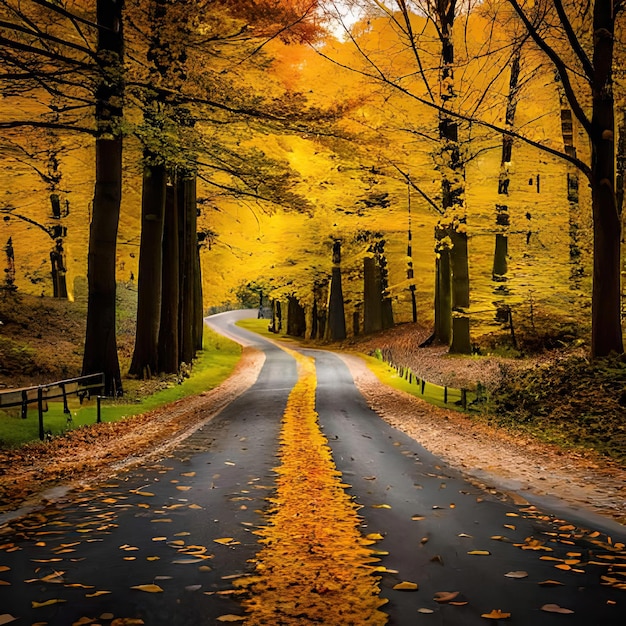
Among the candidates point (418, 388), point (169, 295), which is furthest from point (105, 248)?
point (418, 388)

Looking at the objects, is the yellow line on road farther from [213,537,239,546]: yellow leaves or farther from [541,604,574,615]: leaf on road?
[541,604,574,615]: leaf on road

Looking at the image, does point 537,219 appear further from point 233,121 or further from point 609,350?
point 233,121

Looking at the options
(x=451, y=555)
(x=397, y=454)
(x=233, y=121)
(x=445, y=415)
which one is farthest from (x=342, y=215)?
(x=451, y=555)

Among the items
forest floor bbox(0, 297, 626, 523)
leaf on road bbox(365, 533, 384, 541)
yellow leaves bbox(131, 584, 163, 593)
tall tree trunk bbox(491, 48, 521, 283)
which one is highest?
tall tree trunk bbox(491, 48, 521, 283)

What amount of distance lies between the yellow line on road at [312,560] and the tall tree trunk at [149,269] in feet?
35.0

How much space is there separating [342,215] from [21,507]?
21856 millimetres

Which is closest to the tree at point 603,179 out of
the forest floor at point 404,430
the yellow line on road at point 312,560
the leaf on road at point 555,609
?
the forest floor at point 404,430

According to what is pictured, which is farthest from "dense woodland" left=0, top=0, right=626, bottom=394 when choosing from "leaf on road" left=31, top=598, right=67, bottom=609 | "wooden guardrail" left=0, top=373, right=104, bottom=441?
"leaf on road" left=31, top=598, right=67, bottom=609

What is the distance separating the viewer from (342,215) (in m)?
26.6

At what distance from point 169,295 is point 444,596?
16.3 m

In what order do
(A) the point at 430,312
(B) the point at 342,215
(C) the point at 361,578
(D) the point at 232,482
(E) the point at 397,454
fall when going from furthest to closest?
(A) the point at 430,312
(B) the point at 342,215
(E) the point at 397,454
(D) the point at 232,482
(C) the point at 361,578

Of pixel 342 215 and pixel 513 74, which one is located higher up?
pixel 513 74

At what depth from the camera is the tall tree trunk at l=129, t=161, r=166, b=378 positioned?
57.4ft

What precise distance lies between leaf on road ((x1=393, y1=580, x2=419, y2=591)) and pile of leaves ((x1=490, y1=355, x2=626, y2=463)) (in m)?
6.01
